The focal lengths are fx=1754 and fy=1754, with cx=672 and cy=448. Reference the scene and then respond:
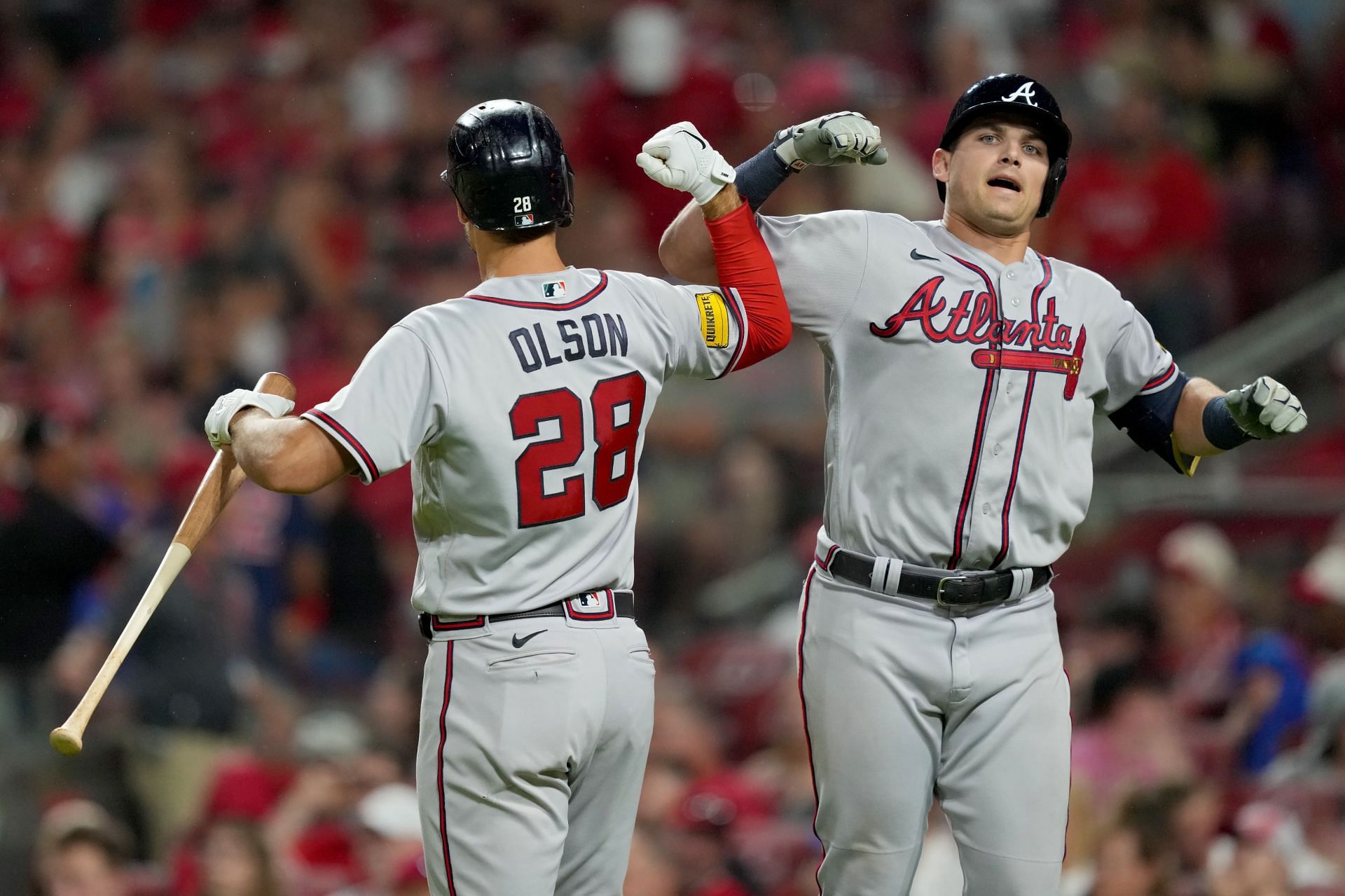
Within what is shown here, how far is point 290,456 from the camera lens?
9.45 feet

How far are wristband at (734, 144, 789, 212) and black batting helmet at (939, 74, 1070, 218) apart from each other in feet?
1.11

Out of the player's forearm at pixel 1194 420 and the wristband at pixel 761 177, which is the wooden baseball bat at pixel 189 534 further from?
the player's forearm at pixel 1194 420

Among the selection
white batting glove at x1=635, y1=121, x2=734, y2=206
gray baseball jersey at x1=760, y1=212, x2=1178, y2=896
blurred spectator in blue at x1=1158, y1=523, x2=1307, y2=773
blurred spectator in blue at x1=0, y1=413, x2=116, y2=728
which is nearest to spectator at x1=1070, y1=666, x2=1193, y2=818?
blurred spectator in blue at x1=1158, y1=523, x2=1307, y2=773

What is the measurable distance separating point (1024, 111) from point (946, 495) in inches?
29.0

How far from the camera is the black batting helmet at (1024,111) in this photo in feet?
10.8

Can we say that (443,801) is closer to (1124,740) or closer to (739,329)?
(739,329)

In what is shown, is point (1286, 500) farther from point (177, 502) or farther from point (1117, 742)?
point (177, 502)

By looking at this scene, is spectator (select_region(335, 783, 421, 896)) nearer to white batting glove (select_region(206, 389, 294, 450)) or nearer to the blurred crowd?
the blurred crowd

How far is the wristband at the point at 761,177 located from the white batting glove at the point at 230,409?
960 millimetres

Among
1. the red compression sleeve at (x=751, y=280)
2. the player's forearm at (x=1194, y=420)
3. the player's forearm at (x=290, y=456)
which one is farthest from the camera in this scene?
the player's forearm at (x=1194, y=420)

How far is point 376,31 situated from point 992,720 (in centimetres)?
809

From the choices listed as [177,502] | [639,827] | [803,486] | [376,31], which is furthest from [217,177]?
[639,827]

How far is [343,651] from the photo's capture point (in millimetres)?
7422

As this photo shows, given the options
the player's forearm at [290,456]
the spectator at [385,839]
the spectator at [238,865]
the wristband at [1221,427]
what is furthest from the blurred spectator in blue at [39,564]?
the wristband at [1221,427]
